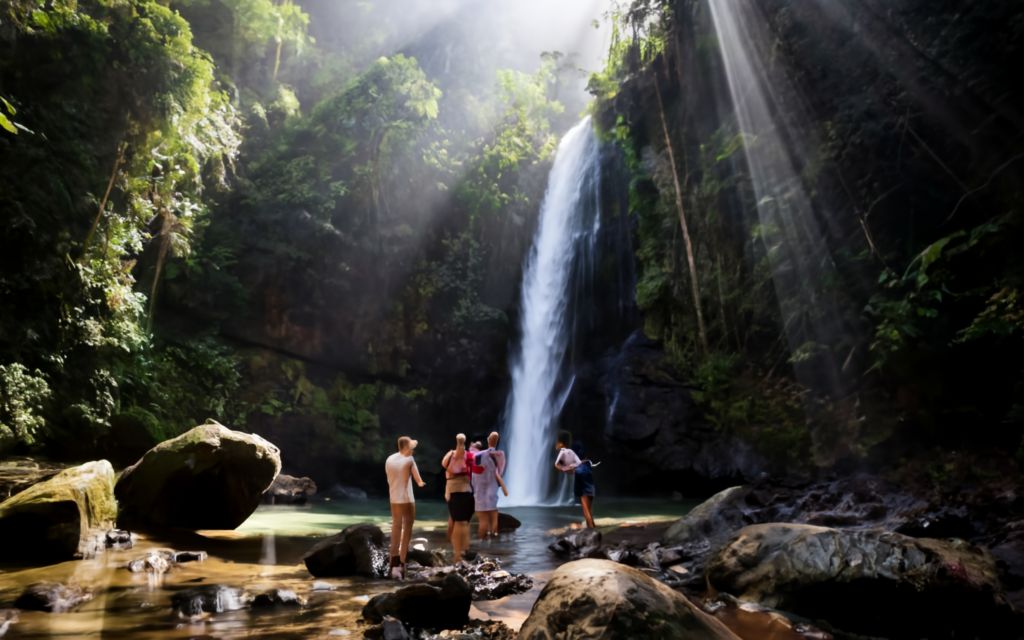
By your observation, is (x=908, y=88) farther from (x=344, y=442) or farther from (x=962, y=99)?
(x=344, y=442)

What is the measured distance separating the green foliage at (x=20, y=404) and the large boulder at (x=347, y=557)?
7799 mm

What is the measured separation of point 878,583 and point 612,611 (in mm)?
3126

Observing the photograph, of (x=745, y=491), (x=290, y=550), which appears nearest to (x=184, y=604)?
(x=290, y=550)

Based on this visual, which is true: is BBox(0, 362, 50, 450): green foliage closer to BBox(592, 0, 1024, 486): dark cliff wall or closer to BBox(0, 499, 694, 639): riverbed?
BBox(0, 499, 694, 639): riverbed

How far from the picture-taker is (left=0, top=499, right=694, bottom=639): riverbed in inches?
197

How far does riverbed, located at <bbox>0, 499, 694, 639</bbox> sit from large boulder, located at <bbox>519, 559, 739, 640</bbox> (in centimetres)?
140

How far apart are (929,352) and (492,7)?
3595 centimetres

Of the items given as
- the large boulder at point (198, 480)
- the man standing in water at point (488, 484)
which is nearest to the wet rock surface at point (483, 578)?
the man standing in water at point (488, 484)

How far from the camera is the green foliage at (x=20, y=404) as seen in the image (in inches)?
459

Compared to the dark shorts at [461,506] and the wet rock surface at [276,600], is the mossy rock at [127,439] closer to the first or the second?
the dark shorts at [461,506]

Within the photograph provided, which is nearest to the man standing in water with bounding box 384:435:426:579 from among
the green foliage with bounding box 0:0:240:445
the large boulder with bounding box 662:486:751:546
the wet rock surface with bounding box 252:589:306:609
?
the wet rock surface with bounding box 252:589:306:609

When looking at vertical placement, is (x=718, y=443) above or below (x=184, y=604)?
above

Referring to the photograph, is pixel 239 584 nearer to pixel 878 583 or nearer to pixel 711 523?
pixel 878 583

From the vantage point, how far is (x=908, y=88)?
491 inches
